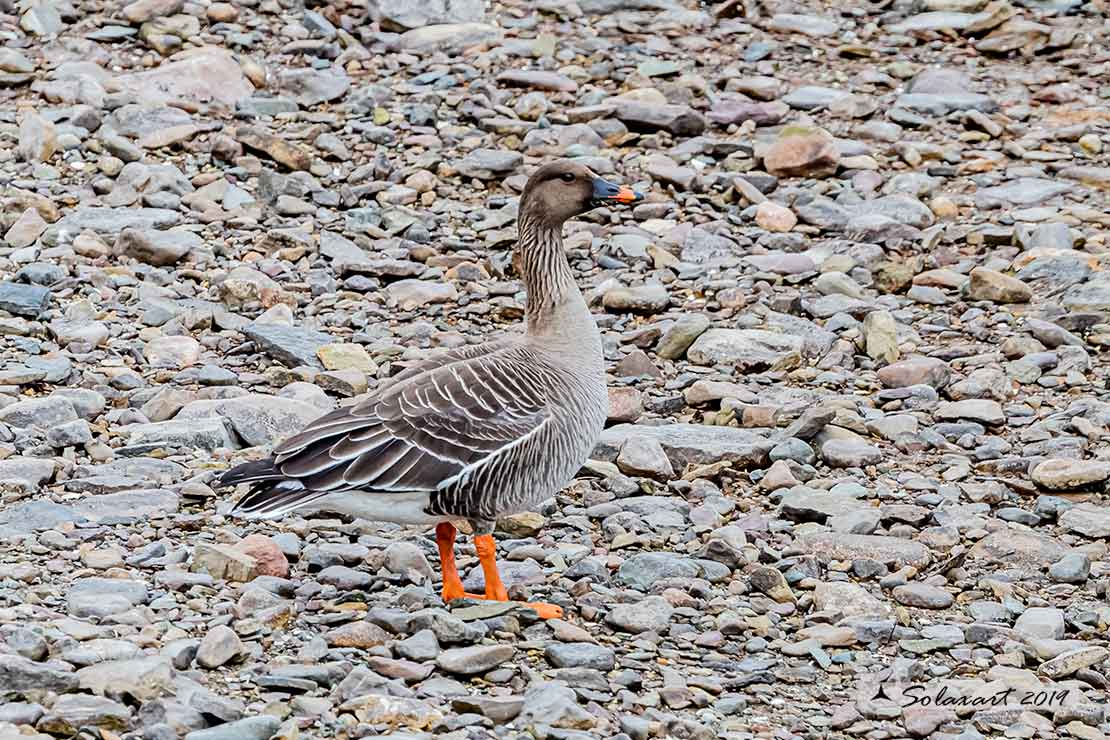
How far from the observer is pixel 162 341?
1112 cm

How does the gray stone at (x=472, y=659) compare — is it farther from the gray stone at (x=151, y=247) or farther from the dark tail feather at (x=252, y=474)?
the gray stone at (x=151, y=247)

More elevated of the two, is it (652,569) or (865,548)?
(652,569)

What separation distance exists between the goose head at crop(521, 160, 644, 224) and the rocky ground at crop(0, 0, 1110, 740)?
1608 mm

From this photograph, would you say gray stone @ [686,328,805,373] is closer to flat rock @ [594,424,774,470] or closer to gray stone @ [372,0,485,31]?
flat rock @ [594,424,774,470]

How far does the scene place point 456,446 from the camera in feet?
25.4

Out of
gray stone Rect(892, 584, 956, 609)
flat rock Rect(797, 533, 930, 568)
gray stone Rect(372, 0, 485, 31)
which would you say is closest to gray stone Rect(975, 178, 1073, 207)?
gray stone Rect(372, 0, 485, 31)

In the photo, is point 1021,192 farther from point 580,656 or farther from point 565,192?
point 580,656

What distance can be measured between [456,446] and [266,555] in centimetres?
110

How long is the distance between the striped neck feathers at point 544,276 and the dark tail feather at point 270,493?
73.7 inches

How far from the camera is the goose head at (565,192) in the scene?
29.4ft

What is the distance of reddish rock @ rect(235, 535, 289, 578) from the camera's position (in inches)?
312

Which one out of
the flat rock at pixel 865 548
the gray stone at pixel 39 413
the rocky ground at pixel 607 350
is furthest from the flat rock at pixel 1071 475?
the gray stone at pixel 39 413

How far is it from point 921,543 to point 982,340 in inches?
139

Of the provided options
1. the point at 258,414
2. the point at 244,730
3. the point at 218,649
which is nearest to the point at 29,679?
the point at 218,649
